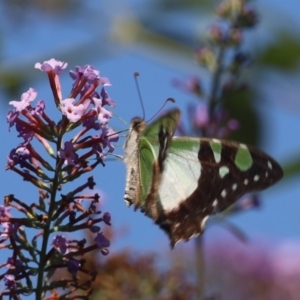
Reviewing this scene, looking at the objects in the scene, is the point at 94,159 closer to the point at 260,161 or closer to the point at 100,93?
the point at 100,93

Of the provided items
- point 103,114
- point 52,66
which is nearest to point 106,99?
point 103,114

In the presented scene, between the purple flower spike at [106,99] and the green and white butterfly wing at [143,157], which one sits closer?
the purple flower spike at [106,99]

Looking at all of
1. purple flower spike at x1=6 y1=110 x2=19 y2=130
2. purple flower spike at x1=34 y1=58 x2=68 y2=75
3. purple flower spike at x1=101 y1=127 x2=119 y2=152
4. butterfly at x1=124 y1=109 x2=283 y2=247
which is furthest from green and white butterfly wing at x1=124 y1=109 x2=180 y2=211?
purple flower spike at x1=6 y1=110 x2=19 y2=130

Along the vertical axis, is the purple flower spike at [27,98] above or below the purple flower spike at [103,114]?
above

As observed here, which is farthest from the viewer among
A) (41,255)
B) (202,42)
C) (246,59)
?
(202,42)

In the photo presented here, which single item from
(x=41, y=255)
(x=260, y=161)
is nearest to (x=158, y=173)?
(x=260, y=161)

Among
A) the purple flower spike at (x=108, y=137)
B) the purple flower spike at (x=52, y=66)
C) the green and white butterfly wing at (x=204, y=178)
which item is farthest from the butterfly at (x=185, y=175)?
the purple flower spike at (x=52, y=66)

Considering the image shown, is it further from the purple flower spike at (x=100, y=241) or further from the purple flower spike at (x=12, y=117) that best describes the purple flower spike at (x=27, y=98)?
the purple flower spike at (x=100, y=241)
